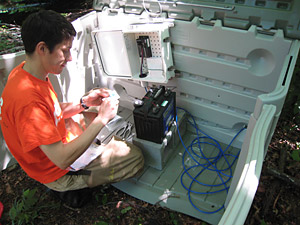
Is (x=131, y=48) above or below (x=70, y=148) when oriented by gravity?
above

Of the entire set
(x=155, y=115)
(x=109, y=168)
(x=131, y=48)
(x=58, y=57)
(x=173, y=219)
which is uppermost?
(x=58, y=57)

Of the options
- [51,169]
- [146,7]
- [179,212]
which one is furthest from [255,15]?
[51,169]

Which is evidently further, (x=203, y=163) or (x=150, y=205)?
(x=203, y=163)

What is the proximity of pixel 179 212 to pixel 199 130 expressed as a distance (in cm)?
105

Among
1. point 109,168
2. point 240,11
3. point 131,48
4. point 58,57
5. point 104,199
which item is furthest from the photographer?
point 131,48

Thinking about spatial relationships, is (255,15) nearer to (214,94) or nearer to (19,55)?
(214,94)

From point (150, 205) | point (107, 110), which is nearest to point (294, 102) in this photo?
point (150, 205)

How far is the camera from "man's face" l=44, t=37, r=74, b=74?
1.44 m

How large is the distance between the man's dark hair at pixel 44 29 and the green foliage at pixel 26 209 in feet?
4.80

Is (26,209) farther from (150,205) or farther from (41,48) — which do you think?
(41,48)

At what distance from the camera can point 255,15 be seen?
1892 mm

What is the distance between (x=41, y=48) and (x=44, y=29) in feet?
0.38

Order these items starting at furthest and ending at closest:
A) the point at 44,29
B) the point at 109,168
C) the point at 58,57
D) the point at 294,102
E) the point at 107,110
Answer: the point at 294,102 < the point at 109,168 < the point at 107,110 < the point at 58,57 < the point at 44,29

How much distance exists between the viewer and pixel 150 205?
2162 millimetres
